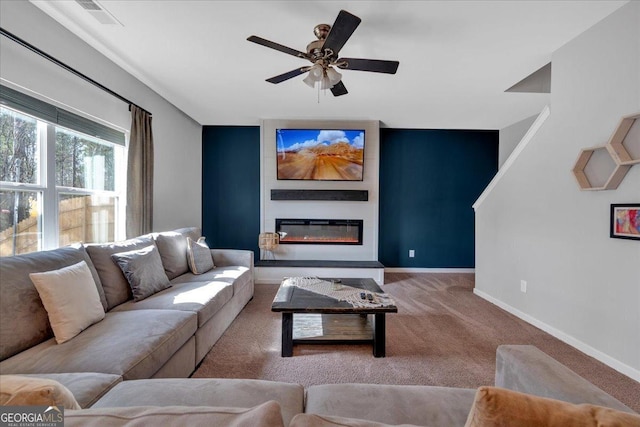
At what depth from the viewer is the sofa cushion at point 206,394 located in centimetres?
98

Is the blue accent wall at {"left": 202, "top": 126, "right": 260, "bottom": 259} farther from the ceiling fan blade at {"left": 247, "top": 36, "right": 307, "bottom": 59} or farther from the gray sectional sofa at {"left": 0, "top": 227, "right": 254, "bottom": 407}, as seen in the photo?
the ceiling fan blade at {"left": 247, "top": 36, "right": 307, "bottom": 59}

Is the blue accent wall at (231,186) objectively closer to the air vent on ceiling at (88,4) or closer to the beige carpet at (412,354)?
the beige carpet at (412,354)

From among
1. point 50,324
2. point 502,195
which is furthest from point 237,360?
point 502,195

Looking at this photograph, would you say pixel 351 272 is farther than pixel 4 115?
Yes

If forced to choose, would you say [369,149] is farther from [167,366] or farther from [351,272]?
[167,366]

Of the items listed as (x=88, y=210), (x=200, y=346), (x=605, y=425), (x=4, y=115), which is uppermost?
(x=4, y=115)

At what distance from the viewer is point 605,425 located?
0.47 m

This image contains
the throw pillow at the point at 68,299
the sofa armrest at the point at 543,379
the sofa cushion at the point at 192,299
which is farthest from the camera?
the sofa cushion at the point at 192,299

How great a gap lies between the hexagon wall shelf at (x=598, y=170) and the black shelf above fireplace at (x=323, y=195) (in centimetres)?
264

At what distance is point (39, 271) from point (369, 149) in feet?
13.5

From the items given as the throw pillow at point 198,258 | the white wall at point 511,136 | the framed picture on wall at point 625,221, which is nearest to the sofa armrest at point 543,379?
the framed picture on wall at point 625,221

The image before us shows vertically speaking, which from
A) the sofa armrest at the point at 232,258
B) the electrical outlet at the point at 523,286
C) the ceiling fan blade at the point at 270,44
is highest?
the ceiling fan blade at the point at 270,44

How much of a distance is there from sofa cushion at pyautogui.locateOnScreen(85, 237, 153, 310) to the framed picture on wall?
379cm

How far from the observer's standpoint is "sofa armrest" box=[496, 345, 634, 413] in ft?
2.78
